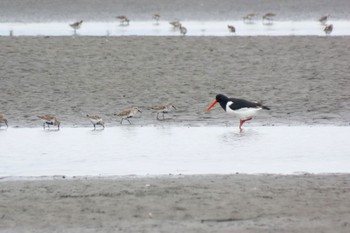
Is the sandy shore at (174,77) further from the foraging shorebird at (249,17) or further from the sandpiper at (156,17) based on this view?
the foraging shorebird at (249,17)

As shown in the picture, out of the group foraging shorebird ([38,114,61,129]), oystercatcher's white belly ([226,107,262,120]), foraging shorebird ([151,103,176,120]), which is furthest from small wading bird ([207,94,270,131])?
foraging shorebird ([38,114,61,129])

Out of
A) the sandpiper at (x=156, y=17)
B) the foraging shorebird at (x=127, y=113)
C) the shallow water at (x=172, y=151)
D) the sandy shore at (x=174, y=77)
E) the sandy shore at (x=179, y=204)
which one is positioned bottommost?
the sandy shore at (x=179, y=204)

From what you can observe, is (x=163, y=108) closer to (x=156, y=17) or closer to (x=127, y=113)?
(x=127, y=113)

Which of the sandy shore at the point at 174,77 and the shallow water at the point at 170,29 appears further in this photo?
the shallow water at the point at 170,29

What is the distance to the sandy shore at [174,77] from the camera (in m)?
16.7

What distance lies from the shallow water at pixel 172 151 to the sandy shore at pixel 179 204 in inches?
32.7

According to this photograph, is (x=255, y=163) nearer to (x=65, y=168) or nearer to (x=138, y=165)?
(x=138, y=165)

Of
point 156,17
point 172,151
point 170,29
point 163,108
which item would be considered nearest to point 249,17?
point 156,17

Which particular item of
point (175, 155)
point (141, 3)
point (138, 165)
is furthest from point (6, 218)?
point (141, 3)

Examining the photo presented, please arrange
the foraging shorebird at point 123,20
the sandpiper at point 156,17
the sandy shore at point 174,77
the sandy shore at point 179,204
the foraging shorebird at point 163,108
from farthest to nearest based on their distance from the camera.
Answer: the sandpiper at point 156,17 → the foraging shorebird at point 123,20 → the sandy shore at point 174,77 → the foraging shorebird at point 163,108 → the sandy shore at point 179,204

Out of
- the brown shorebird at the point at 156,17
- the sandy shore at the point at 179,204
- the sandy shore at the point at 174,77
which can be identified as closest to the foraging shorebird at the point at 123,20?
the brown shorebird at the point at 156,17

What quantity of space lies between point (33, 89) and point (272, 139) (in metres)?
6.13

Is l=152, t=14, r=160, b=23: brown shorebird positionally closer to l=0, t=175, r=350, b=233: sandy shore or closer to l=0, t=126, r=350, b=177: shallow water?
l=0, t=126, r=350, b=177: shallow water

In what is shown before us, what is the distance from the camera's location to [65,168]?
39.3 feet
